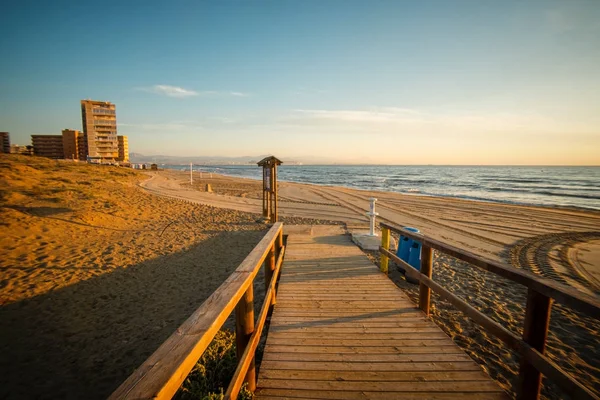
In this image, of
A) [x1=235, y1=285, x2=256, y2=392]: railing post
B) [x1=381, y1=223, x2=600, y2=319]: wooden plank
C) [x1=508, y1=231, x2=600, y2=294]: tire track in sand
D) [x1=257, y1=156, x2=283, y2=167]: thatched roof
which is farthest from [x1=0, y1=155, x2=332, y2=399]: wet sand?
[x1=508, y1=231, x2=600, y2=294]: tire track in sand

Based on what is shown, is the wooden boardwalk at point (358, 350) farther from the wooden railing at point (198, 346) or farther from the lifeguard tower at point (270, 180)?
the lifeguard tower at point (270, 180)

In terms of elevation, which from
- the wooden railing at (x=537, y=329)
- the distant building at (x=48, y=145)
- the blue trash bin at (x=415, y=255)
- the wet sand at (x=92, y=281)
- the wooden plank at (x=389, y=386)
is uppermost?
the distant building at (x=48, y=145)

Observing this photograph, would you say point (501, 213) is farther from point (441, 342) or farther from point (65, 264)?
point (65, 264)

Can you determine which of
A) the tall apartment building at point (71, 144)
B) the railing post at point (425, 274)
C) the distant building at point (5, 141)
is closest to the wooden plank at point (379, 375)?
the railing post at point (425, 274)

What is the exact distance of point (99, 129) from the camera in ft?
195

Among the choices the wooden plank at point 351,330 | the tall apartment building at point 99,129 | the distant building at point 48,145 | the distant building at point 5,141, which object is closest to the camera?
the wooden plank at point 351,330

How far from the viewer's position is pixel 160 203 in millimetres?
14648

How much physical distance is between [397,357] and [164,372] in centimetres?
252

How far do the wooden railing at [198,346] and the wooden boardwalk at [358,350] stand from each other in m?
0.46

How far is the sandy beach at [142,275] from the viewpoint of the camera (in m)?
3.77

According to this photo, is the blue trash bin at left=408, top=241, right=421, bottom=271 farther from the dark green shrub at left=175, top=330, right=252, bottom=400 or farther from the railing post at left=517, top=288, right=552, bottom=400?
the dark green shrub at left=175, top=330, right=252, bottom=400

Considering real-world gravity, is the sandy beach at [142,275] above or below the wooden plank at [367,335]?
below

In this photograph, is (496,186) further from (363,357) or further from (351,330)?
(363,357)

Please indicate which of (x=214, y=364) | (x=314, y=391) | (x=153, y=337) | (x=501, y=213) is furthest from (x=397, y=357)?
(x=501, y=213)
